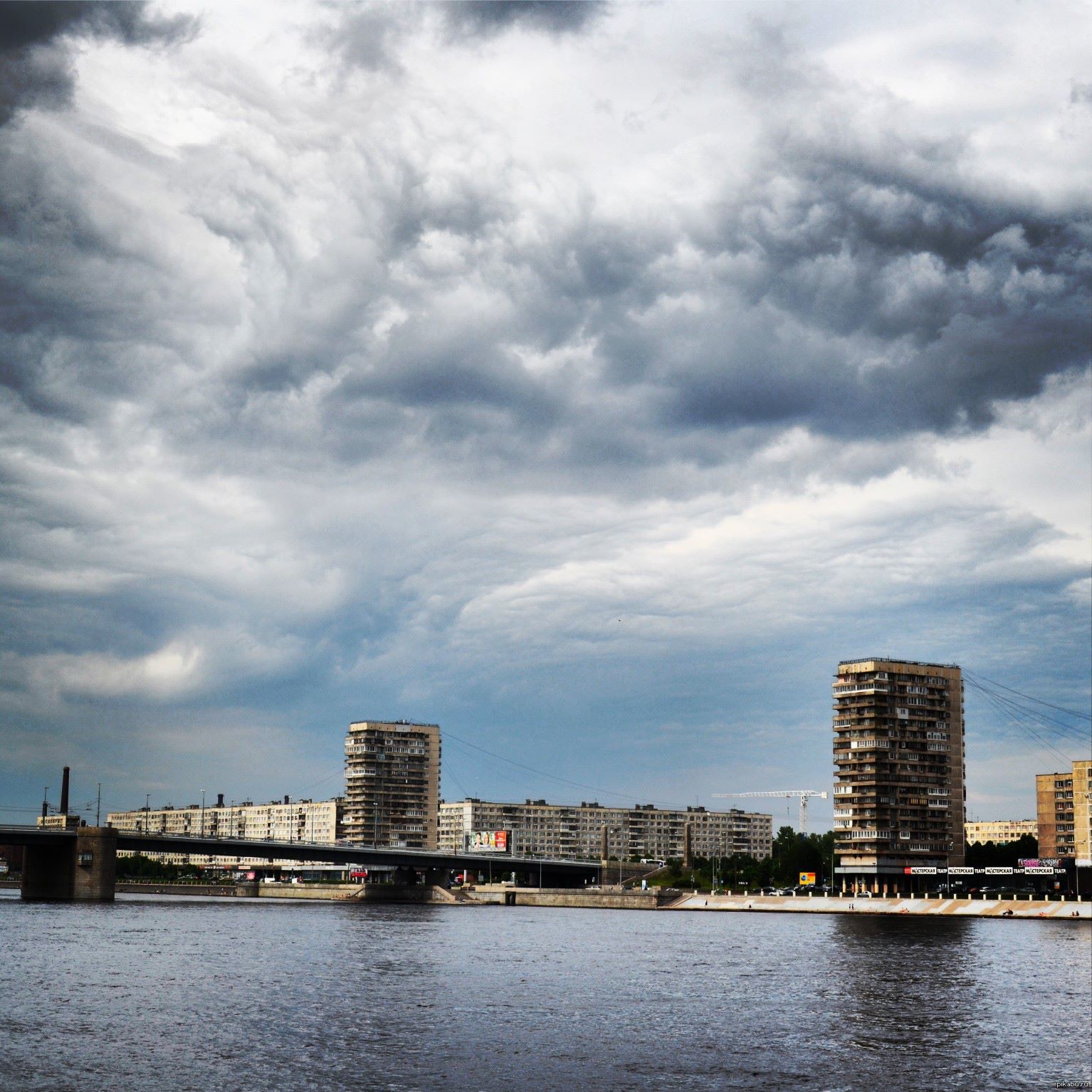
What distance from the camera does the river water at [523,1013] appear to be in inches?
1759

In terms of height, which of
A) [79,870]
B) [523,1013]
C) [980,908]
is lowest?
[980,908]

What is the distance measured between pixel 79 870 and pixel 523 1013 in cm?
14680

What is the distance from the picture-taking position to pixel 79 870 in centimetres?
18975

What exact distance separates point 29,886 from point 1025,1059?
574 feet

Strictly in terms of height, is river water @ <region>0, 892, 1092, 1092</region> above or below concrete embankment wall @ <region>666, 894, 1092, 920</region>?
above

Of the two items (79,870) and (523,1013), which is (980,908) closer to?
(79,870)

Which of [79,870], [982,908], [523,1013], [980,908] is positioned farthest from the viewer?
[79,870]

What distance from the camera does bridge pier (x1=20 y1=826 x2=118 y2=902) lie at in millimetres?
188750

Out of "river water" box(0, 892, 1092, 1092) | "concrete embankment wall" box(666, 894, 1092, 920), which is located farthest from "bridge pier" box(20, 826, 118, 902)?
"concrete embankment wall" box(666, 894, 1092, 920)

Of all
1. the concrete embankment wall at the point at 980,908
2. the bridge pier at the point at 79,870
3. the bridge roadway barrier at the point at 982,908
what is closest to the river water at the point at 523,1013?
the bridge roadway barrier at the point at 982,908

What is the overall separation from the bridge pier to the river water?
238 ft

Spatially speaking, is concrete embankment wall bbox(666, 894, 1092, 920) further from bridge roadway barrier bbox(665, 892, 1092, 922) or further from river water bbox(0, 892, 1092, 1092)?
river water bbox(0, 892, 1092, 1092)

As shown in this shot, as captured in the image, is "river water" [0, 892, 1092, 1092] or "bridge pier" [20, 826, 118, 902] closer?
"river water" [0, 892, 1092, 1092]

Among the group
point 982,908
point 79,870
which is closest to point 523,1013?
point 982,908
